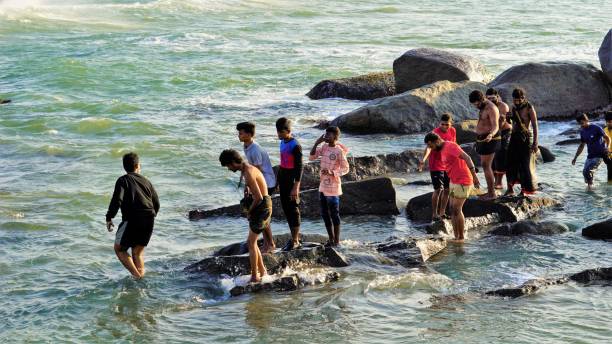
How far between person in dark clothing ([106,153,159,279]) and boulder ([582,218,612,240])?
17.6 feet

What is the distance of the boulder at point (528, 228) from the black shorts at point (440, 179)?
862mm

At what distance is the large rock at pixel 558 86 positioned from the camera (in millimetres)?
21203

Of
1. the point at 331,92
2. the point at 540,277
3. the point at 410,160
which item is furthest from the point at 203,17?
the point at 540,277

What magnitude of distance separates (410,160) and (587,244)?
494cm

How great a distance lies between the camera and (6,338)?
10.2 meters

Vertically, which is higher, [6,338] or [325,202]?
[325,202]

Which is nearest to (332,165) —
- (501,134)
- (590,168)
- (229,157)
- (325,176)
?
(325,176)

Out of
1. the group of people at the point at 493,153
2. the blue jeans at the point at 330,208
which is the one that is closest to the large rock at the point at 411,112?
the group of people at the point at 493,153

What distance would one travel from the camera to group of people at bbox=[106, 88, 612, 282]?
430 inches

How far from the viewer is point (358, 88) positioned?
2489cm

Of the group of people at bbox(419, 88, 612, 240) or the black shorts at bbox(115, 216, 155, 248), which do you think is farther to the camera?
the group of people at bbox(419, 88, 612, 240)

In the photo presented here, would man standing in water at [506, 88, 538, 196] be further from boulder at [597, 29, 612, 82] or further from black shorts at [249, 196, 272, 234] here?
boulder at [597, 29, 612, 82]

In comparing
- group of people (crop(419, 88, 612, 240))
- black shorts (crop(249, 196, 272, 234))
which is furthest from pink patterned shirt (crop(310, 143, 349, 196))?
black shorts (crop(249, 196, 272, 234))

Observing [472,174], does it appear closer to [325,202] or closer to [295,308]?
[325,202]
